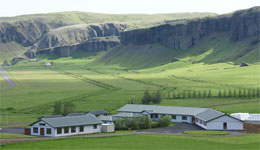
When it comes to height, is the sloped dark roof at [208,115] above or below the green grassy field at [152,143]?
above

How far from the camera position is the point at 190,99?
150 m

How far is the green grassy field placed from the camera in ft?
230

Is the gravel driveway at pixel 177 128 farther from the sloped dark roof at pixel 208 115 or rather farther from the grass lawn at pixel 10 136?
the grass lawn at pixel 10 136

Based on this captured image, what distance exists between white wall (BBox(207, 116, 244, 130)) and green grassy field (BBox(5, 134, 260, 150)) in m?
12.3

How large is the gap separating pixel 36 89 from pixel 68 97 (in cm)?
3578

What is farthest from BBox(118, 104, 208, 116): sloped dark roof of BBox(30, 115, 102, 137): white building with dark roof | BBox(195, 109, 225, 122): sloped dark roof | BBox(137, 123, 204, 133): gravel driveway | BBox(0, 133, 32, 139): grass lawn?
BBox(0, 133, 32, 139): grass lawn

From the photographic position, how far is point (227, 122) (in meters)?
96.7

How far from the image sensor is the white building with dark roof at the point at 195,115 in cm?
9625

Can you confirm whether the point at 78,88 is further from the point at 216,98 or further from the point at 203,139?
the point at 203,139

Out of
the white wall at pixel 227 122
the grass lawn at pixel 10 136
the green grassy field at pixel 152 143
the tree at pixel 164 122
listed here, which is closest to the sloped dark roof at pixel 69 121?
the grass lawn at pixel 10 136

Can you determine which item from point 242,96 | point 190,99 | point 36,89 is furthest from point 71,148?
point 36,89

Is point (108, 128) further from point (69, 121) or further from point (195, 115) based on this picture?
point (195, 115)

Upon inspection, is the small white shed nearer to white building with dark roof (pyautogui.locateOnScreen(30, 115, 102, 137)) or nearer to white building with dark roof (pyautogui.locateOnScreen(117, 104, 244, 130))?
white building with dark roof (pyautogui.locateOnScreen(30, 115, 102, 137))

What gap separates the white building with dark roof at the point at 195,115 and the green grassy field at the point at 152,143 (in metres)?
13.1
